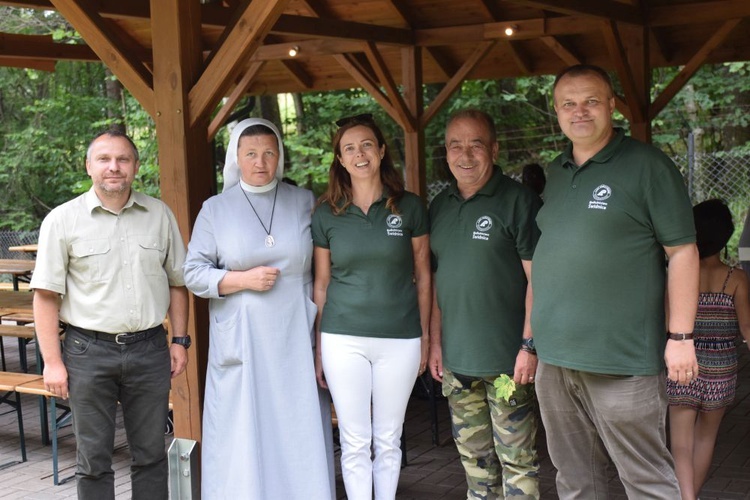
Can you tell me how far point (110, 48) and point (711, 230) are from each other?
8.50ft

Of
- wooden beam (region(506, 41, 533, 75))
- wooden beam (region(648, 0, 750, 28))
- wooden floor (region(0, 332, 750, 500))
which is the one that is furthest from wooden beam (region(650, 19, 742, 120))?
wooden floor (region(0, 332, 750, 500))

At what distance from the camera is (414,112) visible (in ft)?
30.4

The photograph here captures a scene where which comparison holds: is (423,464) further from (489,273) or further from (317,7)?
(317,7)

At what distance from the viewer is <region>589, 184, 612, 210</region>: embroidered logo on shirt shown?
9.42 ft

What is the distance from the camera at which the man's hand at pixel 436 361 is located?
11.9ft

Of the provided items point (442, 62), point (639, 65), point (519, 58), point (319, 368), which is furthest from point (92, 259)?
point (442, 62)

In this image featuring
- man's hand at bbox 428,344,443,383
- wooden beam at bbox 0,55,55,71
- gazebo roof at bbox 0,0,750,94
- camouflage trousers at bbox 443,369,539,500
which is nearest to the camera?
camouflage trousers at bbox 443,369,539,500

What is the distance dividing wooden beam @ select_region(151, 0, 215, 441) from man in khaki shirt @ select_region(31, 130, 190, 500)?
21 cm

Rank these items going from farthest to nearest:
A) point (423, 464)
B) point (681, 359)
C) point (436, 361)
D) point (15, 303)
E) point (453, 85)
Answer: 1. point (453, 85)
2. point (15, 303)
3. point (423, 464)
4. point (436, 361)
5. point (681, 359)

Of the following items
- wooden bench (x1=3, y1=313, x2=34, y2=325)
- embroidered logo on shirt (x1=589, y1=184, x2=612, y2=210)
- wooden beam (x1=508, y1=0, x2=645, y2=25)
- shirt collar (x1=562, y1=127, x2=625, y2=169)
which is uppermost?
wooden beam (x1=508, y1=0, x2=645, y2=25)

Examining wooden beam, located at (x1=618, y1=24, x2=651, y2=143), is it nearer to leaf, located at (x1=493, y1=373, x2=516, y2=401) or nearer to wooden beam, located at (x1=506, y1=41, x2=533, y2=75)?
wooden beam, located at (x1=506, y1=41, x2=533, y2=75)

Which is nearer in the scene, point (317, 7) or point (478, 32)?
point (478, 32)

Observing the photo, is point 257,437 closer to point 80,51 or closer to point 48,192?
point 80,51

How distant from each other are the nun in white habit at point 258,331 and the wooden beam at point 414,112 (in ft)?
18.6
